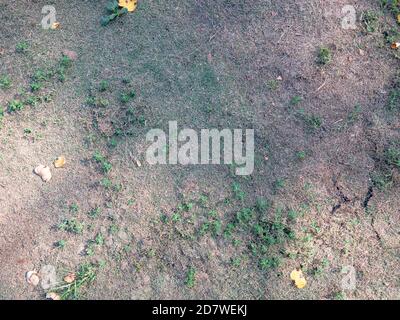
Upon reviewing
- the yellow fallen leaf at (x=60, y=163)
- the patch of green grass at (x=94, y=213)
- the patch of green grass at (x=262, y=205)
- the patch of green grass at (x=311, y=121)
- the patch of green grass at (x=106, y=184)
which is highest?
the patch of green grass at (x=311, y=121)

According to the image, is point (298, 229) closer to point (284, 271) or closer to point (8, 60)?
point (284, 271)

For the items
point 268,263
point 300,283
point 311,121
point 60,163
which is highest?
point 311,121

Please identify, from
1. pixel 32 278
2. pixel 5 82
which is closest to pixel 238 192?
pixel 32 278

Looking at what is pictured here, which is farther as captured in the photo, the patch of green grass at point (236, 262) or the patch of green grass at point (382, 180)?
the patch of green grass at point (382, 180)

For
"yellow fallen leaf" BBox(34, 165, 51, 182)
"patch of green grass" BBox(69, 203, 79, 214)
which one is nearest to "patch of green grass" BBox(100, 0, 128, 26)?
"yellow fallen leaf" BBox(34, 165, 51, 182)

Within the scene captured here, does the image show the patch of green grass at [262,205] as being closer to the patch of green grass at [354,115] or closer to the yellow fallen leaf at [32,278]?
the patch of green grass at [354,115]

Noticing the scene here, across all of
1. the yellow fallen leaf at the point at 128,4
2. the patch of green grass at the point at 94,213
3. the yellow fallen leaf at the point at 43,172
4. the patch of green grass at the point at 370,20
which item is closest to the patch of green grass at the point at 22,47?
the yellow fallen leaf at the point at 128,4

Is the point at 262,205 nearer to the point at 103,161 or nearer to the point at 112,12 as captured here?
the point at 103,161
